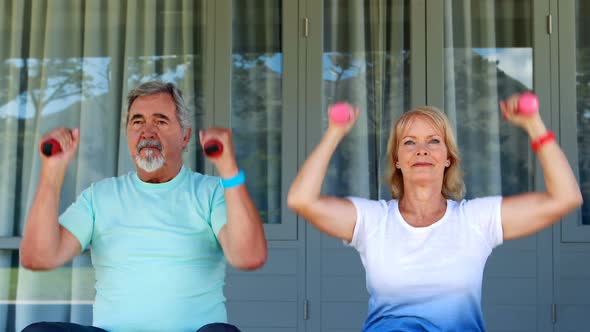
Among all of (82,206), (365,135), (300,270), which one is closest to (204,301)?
(82,206)

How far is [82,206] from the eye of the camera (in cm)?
242

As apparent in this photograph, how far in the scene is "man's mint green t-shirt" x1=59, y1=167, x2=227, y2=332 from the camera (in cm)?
230

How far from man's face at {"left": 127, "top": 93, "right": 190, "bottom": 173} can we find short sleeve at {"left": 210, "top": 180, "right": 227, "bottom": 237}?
16cm

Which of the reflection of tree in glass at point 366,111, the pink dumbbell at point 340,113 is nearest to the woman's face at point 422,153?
the pink dumbbell at point 340,113

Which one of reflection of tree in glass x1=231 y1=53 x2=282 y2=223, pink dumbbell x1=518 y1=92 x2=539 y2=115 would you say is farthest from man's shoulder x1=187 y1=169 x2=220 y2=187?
reflection of tree in glass x1=231 y1=53 x2=282 y2=223

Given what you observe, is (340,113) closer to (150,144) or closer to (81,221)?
(150,144)

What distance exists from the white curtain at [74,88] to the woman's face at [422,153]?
6.50 feet

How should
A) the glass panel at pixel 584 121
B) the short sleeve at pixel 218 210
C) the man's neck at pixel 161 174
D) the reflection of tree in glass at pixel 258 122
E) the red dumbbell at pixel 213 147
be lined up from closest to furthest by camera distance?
the red dumbbell at pixel 213 147, the short sleeve at pixel 218 210, the man's neck at pixel 161 174, the glass panel at pixel 584 121, the reflection of tree in glass at pixel 258 122

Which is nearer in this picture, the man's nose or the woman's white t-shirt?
the woman's white t-shirt

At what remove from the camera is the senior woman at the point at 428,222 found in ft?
7.38

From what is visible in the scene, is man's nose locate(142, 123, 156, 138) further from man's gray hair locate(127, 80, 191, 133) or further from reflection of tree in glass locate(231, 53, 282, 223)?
reflection of tree in glass locate(231, 53, 282, 223)

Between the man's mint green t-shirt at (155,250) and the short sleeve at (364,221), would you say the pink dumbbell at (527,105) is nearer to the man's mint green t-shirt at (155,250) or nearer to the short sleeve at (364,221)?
the short sleeve at (364,221)

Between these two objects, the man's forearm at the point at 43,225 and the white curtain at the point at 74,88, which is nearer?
the man's forearm at the point at 43,225

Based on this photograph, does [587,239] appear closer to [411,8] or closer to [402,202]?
[411,8]
